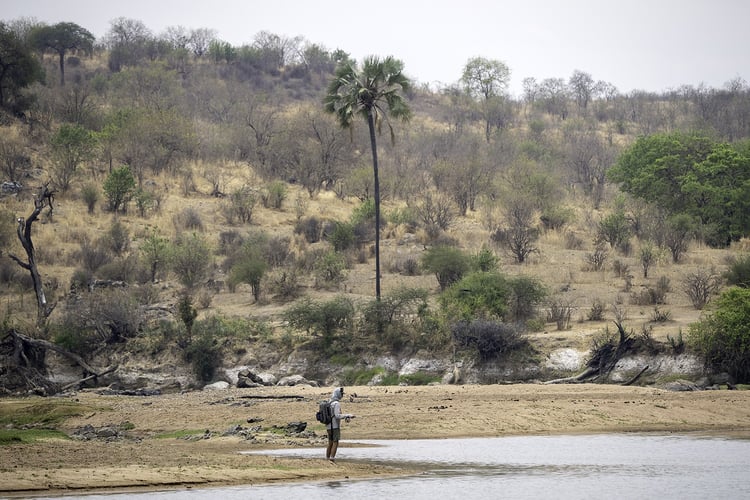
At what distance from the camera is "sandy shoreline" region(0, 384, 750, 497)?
17953mm

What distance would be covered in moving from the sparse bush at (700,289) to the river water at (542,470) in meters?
14.7

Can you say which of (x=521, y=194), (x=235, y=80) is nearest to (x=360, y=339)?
(x=521, y=194)

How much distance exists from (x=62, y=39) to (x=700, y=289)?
80.6 metres

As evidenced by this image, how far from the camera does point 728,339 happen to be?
30.0m

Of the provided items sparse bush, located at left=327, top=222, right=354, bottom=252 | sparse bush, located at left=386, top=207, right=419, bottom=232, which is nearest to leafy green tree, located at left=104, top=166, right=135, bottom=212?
sparse bush, located at left=327, top=222, right=354, bottom=252

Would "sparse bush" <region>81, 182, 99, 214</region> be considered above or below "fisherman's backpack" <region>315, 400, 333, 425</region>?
above

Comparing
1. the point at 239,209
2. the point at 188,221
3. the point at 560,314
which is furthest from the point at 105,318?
the point at 239,209

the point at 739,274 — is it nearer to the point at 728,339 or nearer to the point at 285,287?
the point at 728,339

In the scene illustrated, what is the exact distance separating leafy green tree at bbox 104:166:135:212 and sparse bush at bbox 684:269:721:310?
30.7 m

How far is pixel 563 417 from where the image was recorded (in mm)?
25734

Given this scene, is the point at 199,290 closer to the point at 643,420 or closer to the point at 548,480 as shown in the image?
the point at 643,420

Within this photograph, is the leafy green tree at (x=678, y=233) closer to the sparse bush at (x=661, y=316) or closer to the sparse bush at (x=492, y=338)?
the sparse bush at (x=661, y=316)

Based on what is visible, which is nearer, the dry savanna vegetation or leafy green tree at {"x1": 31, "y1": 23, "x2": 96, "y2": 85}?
the dry savanna vegetation

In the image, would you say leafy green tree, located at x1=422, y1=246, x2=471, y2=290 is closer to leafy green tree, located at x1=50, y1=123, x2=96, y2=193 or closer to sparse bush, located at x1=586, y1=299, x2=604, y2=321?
sparse bush, located at x1=586, y1=299, x2=604, y2=321
